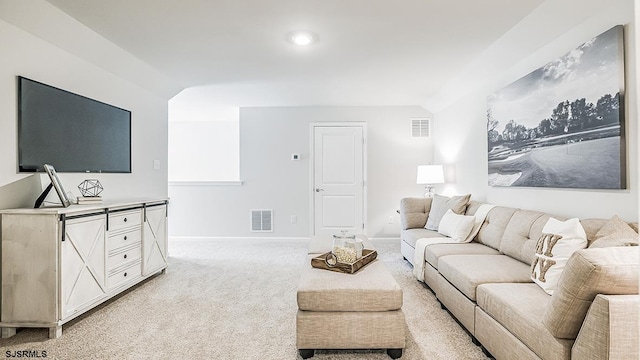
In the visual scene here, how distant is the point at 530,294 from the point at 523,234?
34.2 inches

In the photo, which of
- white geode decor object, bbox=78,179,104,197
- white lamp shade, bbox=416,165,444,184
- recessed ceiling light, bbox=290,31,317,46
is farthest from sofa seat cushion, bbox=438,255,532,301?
white geode decor object, bbox=78,179,104,197

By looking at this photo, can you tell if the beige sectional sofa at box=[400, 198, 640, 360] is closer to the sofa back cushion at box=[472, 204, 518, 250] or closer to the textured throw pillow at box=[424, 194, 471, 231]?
the sofa back cushion at box=[472, 204, 518, 250]

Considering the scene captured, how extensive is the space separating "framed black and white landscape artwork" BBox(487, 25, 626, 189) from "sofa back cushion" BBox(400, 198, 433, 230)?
1130 mm

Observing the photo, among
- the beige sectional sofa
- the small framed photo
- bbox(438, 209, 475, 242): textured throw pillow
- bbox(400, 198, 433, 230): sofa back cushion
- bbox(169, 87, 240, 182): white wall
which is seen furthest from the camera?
bbox(169, 87, 240, 182): white wall

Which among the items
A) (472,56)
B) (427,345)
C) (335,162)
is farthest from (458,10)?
(335,162)

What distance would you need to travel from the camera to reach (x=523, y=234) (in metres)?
2.54

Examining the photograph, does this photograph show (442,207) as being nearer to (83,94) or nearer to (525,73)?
(525,73)

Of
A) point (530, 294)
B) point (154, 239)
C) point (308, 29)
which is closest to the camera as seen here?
point (530, 294)

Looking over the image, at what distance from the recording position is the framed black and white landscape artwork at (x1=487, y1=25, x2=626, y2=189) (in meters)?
1.98

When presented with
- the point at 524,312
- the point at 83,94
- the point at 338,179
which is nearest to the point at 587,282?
the point at 524,312

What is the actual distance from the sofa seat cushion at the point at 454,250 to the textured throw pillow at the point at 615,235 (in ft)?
3.36

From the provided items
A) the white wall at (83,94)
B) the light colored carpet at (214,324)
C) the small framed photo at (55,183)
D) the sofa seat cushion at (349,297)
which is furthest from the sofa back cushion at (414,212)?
the small framed photo at (55,183)

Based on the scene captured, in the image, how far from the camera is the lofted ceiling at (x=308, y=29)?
2377 mm

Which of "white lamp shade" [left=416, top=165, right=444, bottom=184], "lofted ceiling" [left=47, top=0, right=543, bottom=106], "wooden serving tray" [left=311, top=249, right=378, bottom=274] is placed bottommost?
"wooden serving tray" [left=311, top=249, right=378, bottom=274]
